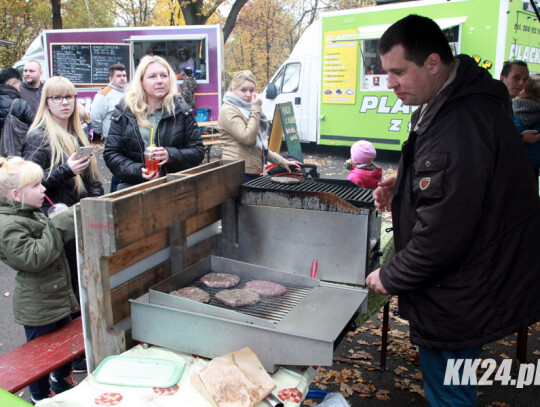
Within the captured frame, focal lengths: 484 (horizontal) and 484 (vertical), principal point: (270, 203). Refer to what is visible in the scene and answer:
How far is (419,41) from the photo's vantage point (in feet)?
6.15

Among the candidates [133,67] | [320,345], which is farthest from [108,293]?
[133,67]

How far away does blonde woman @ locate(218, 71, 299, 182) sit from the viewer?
14.6ft

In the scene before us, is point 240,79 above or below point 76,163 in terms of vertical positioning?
above

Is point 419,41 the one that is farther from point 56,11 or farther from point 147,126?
point 56,11

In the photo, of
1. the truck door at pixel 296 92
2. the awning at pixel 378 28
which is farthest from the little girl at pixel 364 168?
the truck door at pixel 296 92

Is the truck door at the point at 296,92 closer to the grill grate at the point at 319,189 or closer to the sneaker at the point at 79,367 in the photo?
the grill grate at the point at 319,189

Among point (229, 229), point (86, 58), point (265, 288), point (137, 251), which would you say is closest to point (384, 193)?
point (265, 288)

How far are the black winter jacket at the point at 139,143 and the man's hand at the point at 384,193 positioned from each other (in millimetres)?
1519

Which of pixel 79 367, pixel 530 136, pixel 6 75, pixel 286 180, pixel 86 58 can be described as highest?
pixel 86 58

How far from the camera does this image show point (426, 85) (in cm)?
193

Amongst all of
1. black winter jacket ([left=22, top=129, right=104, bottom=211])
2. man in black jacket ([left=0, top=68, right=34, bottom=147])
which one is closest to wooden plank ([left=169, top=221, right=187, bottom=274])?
black winter jacket ([left=22, top=129, right=104, bottom=211])

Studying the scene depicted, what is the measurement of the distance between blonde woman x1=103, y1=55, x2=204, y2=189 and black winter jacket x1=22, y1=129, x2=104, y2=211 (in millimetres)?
319

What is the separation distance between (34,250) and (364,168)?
2.87 m

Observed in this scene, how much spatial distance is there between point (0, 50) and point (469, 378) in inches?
1158
